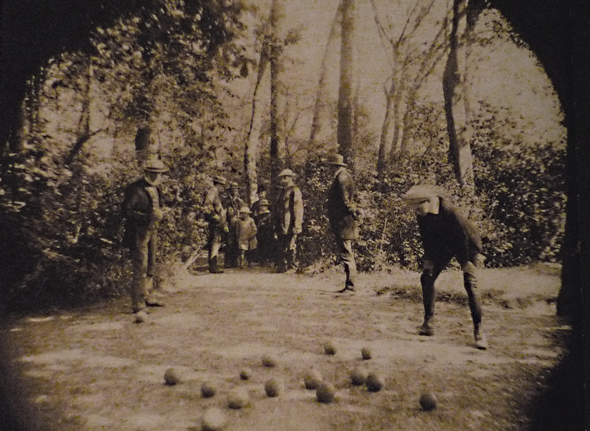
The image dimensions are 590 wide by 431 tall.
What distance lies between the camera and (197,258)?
2318mm

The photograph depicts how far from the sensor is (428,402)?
1.69 m

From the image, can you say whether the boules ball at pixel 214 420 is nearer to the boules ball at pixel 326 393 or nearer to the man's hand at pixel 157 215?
the boules ball at pixel 326 393

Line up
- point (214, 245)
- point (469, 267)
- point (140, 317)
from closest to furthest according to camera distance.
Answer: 1. point (469, 267)
2. point (140, 317)
3. point (214, 245)

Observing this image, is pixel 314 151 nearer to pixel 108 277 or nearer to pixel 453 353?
pixel 453 353

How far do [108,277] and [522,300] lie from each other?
2.32 meters

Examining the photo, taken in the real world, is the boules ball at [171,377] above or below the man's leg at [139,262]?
below

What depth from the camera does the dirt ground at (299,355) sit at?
1708 mm

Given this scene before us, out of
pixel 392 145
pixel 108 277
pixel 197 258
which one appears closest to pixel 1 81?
pixel 108 277

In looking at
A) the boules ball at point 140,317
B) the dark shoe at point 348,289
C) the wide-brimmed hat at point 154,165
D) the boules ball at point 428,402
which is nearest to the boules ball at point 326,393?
the boules ball at point 428,402

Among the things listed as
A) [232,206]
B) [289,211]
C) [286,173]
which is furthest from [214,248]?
[286,173]

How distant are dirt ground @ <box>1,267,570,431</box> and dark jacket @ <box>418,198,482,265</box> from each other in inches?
4.5

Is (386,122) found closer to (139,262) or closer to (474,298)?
(474,298)

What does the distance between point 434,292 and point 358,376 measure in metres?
0.61

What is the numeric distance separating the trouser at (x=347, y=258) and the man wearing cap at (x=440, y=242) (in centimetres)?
38
